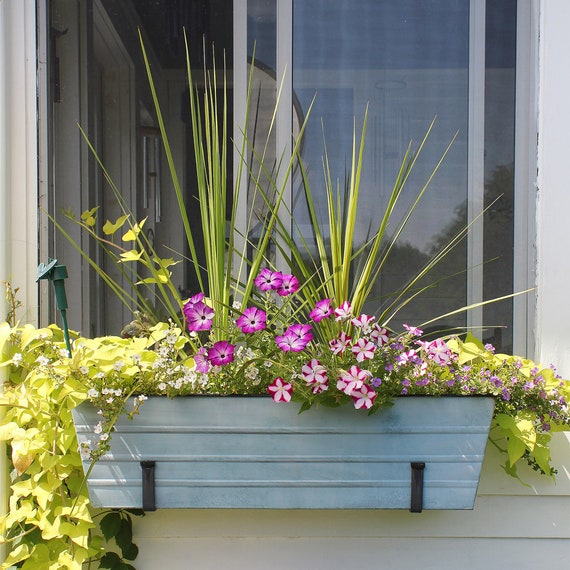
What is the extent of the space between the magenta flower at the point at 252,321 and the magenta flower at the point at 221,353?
0.17 feet

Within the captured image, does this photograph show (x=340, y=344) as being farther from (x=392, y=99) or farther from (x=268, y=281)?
(x=392, y=99)

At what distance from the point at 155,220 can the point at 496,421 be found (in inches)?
41.5

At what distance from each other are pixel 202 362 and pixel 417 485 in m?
0.52

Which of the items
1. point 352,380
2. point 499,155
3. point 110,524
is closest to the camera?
point 352,380

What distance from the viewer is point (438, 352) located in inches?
57.2

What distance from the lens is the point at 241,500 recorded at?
1.45m

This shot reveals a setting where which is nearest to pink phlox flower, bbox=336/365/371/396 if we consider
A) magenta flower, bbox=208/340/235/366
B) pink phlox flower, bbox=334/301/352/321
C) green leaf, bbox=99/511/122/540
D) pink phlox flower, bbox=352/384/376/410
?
pink phlox flower, bbox=352/384/376/410

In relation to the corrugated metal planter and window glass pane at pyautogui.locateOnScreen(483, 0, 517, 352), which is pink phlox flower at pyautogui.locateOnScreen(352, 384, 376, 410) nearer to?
the corrugated metal planter

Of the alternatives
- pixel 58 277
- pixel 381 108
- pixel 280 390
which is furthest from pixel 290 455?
pixel 381 108

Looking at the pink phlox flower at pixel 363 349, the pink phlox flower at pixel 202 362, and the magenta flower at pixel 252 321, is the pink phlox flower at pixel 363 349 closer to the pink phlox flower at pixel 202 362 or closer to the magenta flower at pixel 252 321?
the magenta flower at pixel 252 321

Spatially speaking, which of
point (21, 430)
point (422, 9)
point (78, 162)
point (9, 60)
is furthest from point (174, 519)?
point (422, 9)

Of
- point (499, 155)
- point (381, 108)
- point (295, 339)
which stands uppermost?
point (381, 108)

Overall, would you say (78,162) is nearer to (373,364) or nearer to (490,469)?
(373,364)

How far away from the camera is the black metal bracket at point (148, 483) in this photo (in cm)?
143
